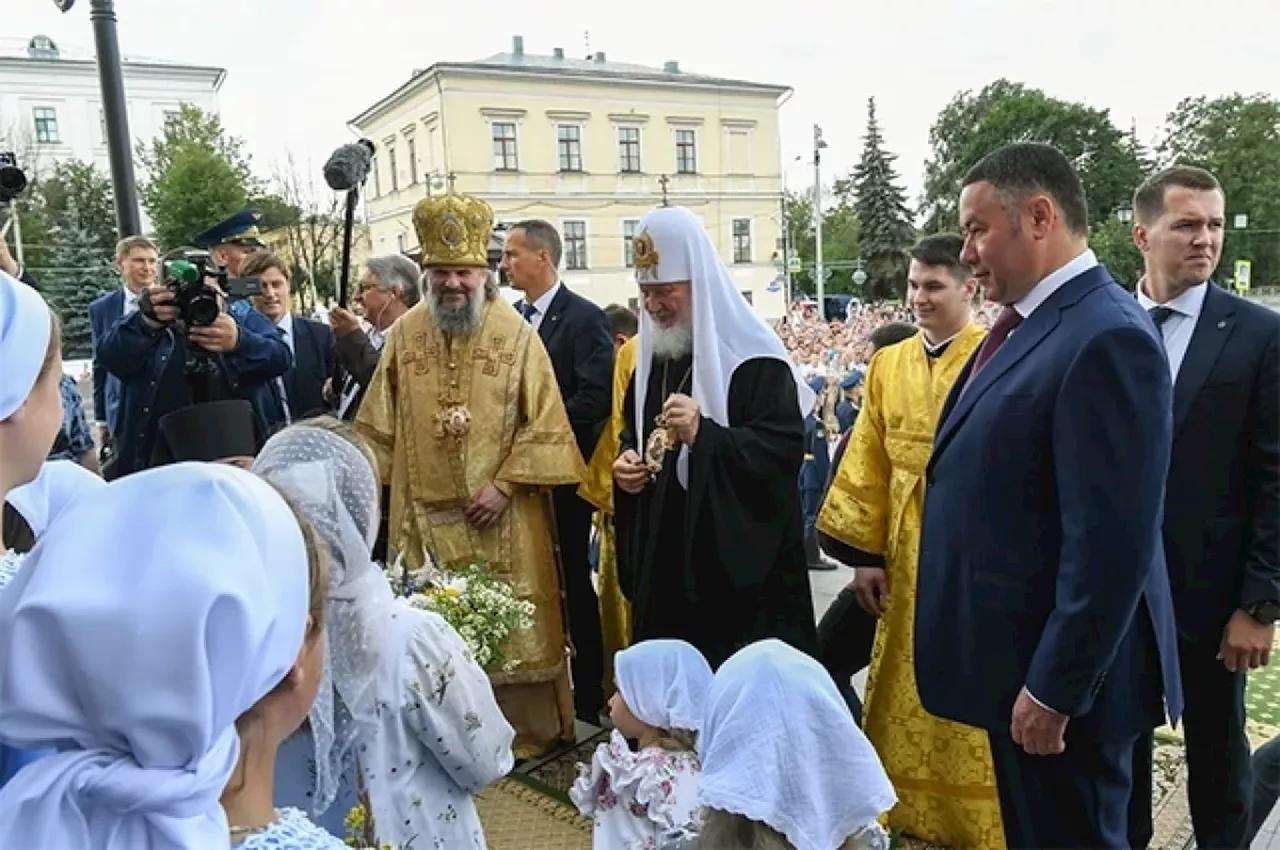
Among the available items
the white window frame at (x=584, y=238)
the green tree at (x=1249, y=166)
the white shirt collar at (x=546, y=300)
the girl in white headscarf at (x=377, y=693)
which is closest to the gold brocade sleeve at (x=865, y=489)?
the girl in white headscarf at (x=377, y=693)

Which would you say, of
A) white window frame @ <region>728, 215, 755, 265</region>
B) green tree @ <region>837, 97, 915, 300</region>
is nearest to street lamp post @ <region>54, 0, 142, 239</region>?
white window frame @ <region>728, 215, 755, 265</region>

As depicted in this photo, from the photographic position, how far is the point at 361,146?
4.11 m

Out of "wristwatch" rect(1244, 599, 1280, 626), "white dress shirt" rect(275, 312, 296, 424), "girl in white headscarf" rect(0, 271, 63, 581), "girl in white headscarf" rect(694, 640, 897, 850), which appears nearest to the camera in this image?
"girl in white headscarf" rect(0, 271, 63, 581)

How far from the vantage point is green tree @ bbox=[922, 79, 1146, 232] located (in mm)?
50875

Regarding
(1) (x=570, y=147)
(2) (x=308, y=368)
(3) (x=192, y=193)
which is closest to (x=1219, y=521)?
(2) (x=308, y=368)

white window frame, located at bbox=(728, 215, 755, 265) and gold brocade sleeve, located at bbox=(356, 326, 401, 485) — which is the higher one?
white window frame, located at bbox=(728, 215, 755, 265)

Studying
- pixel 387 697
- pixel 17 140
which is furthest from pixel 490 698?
pixel 17 140

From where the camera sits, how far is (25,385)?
1508 mm

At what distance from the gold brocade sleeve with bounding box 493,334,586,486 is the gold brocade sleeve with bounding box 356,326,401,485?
0.53 m

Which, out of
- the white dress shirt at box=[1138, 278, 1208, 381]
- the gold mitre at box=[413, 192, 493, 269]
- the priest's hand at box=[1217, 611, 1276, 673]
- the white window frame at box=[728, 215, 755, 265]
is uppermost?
the white window frame at box=[728, 215, 755, 265]

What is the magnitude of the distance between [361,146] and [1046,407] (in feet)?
10.1

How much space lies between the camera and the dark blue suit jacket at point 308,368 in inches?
188

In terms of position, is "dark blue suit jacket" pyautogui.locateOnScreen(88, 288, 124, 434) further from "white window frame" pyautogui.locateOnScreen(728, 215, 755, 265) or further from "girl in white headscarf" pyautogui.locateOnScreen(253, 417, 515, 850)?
"white window frame" pyautogui.locateOnScreen(728, 215, 755, 265)

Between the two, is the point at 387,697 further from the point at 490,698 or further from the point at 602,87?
the point at 602,87
